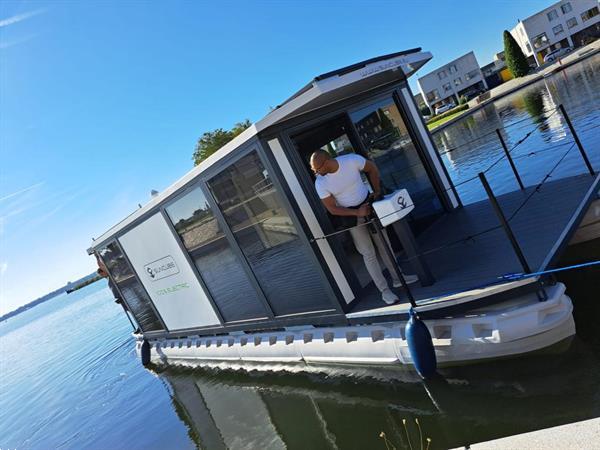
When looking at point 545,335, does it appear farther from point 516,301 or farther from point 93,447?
point 93,447

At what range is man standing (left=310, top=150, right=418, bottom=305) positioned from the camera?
15.7 ft

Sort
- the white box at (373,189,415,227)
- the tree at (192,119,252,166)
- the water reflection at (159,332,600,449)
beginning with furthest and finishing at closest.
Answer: the tree at (192,119,252,166) → the white box at (373,189,415,227) → the water reflection at (159,332,600,449)

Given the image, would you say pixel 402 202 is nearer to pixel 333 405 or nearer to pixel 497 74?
pixel 333 405

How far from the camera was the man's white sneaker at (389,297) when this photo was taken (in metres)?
4.97

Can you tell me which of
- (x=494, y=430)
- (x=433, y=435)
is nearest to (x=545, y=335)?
(x=494, y=430)

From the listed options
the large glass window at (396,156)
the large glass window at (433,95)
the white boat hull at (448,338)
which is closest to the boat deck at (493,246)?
the white boat hull at (448,338)

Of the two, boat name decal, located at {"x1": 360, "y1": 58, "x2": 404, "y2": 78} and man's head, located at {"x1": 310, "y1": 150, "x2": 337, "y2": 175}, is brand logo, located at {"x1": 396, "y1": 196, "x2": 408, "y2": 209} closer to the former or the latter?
→ man's head, located at {"x1": 310, "y1": 150, "x2": 337, "y2": 175}

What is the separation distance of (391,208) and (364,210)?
0.41 metres

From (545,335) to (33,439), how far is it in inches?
456

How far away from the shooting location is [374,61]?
17.0ft

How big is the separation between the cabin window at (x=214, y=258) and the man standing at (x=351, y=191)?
2191mm

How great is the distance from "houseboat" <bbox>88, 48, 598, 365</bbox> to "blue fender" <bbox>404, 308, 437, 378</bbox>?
0.20m

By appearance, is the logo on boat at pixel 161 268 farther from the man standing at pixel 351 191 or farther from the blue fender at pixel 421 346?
the blue fender at pixel 421 346

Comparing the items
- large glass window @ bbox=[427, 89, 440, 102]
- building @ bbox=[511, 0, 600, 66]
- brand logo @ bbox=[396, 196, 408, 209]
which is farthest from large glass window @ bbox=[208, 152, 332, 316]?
large glass window @ bbox=[427, 89, 440, 102]
